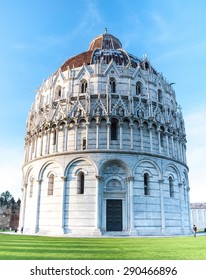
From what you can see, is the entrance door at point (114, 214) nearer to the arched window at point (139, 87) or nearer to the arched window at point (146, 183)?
the arched window at point (146, 183)

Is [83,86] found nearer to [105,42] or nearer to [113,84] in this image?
[113,84]

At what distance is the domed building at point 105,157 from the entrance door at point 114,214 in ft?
0.31

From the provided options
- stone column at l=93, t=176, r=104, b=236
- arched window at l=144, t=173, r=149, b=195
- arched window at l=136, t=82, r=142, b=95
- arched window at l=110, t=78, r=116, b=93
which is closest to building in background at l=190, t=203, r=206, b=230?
arched window at l=144, t=173, r=149, b=195

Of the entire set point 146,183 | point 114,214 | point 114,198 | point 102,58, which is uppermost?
point 102,58

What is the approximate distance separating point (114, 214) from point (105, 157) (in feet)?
19.3

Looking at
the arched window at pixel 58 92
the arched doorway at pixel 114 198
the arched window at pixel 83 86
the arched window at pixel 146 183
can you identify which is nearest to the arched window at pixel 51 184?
the arched doorway at pixel 114 198

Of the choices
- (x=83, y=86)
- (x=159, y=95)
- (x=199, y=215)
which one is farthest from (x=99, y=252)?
(x=199, y=215)

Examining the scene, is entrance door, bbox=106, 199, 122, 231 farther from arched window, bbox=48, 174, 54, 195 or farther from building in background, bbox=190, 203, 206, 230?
building in background, bbox=190, 203, 206, 230

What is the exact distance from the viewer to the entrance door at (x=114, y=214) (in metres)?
27.8

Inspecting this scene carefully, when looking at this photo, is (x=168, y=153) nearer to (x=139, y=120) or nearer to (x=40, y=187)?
(x=139, y=120)

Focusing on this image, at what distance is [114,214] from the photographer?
2817 cm

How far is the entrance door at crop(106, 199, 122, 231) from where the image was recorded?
27797 millimetres

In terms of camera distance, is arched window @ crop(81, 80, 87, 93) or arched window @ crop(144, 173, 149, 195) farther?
arched window @ crop(81, 80, 87, 93)

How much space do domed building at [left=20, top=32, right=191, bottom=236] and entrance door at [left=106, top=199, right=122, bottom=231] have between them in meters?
0.10
